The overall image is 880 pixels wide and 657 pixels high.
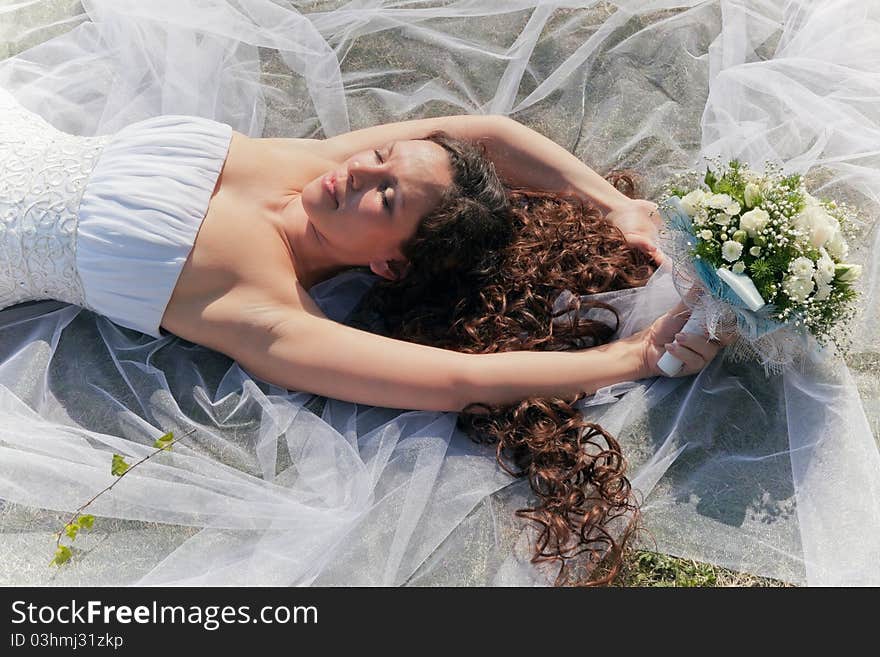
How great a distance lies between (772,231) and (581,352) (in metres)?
1.15

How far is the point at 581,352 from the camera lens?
4.76 meters

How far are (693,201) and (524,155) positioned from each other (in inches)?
56.1

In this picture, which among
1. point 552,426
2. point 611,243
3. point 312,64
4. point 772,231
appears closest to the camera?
point 772,231

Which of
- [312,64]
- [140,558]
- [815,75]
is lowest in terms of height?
[140,558]

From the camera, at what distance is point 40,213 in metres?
4.63

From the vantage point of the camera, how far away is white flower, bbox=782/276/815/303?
3.99 metres

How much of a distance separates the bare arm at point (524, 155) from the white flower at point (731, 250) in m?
1.36

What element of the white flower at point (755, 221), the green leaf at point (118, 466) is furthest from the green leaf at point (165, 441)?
the white flower at point (755, 221)

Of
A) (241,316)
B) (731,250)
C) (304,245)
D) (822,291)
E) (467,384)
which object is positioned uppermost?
(731,250)

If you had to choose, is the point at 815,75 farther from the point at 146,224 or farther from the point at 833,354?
the point at 146,224

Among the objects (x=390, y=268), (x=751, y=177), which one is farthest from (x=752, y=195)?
(x=390, y=268)

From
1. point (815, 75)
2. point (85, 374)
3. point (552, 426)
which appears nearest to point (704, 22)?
point (815, 75)

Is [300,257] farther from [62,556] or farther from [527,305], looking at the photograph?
[62,556]
